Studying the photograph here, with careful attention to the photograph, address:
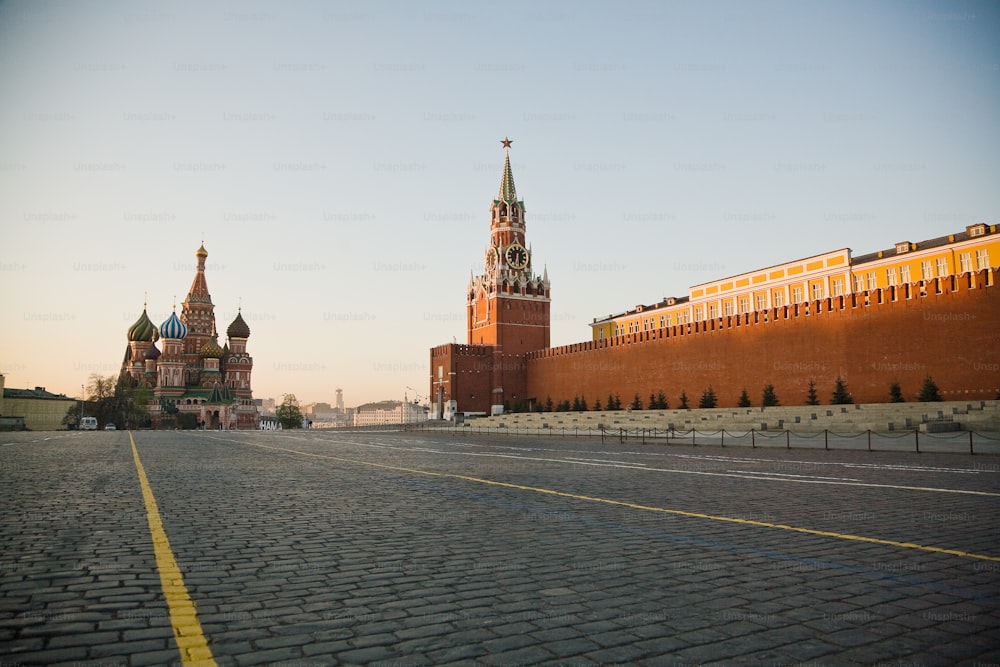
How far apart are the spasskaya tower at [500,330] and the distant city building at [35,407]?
4242cm

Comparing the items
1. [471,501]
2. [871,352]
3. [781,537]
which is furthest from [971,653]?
[871,352]

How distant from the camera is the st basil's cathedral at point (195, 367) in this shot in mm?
65500

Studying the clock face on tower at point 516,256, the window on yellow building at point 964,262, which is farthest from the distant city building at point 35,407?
the window on yellow building at point 964,262

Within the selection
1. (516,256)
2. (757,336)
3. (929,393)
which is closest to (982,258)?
(757,336)

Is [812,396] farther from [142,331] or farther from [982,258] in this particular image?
[142,331]

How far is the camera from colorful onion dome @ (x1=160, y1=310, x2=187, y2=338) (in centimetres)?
6725

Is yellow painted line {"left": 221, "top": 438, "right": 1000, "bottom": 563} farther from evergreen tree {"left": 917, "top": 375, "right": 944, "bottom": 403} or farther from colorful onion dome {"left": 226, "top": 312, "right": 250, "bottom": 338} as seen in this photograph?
colorful onion dome {"left": 226, "top": 312, "right": 250, "bottom": 338}

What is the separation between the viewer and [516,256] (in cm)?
6378

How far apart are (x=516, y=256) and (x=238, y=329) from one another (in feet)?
102

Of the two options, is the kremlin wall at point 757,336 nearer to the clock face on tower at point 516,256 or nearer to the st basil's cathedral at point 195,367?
the clock face on tower at point 516,256

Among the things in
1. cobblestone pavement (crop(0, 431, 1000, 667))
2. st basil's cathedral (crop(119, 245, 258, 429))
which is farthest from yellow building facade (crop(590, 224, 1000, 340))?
st basil's cathedral (crop(119, 245, 258, 429))

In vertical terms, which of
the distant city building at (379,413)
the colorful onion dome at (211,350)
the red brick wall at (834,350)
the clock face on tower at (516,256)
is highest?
the clock face on tower at (516,256)

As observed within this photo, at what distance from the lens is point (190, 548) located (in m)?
4.65

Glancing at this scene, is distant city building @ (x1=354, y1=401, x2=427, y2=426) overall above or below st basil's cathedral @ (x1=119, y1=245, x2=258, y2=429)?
below
